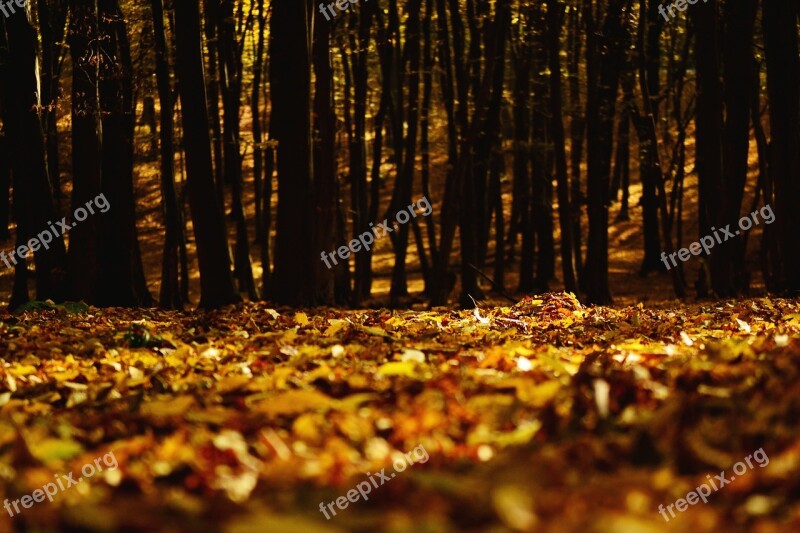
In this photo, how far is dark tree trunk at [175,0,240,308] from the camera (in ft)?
41.8

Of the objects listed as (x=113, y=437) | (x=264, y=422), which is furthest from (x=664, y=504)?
(x=113, y=437)

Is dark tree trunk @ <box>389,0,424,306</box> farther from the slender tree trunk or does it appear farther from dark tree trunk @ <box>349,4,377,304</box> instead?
the slender tree trunk

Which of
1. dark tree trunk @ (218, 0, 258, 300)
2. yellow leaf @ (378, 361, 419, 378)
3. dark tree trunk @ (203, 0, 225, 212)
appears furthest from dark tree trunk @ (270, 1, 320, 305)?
yellow leaf @ (378, 361, 419, 378)

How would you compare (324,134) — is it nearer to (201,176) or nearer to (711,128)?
(201,176)

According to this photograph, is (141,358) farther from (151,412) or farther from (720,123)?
(720,123)

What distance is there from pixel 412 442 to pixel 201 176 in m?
10.3

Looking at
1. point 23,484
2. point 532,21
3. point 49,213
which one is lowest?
point 49,213

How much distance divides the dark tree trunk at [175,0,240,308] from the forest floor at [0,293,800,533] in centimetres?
724

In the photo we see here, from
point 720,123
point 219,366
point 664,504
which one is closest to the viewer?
point 664,504

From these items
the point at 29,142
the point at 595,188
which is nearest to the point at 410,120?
the point at 595,188

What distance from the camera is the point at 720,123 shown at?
53.5 ft

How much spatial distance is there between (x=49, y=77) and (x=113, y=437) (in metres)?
20.3

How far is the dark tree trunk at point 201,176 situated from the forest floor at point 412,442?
724 centimetres

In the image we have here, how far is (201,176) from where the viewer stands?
507 inches
